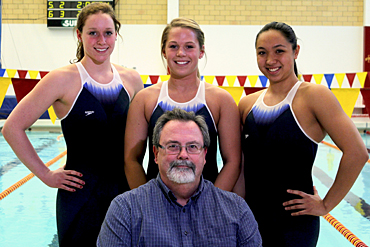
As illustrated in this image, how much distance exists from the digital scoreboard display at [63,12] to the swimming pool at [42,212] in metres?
6.12

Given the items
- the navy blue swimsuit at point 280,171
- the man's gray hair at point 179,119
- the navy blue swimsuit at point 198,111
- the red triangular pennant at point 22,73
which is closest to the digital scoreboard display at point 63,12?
the red triangular pennant at point 22,73

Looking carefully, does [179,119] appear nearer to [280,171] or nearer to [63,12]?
[280,171]

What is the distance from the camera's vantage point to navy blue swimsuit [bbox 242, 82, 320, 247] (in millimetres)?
1827

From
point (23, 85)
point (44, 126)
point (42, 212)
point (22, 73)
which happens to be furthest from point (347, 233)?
point (44, 126)

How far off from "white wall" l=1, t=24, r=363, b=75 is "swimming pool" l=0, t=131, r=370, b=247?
19.6 ft

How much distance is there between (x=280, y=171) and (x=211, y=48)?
35.0 ft

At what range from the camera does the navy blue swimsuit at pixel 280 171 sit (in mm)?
1827

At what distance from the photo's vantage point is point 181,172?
1.52 m

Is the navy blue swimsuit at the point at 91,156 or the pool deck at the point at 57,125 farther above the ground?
the navy blue swimsuit at the point at 91,156

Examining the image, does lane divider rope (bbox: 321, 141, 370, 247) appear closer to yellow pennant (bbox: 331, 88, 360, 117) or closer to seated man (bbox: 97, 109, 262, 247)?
yellow pennant (bbox: 331, 88, 360, 117)

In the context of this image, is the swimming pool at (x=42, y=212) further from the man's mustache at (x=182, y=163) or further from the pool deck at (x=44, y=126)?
the pool deck at (x=44, y=126)

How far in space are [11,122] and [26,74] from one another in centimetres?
665

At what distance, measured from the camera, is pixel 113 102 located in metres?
2.10

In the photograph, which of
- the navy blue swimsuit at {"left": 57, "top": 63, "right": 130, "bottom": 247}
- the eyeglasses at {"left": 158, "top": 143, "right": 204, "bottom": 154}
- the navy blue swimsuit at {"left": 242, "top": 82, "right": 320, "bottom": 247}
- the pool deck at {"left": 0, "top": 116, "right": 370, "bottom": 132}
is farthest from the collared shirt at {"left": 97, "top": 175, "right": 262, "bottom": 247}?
the pool deck at {"left": 0, "top": 116, "right": 370, "bottom": 132}
